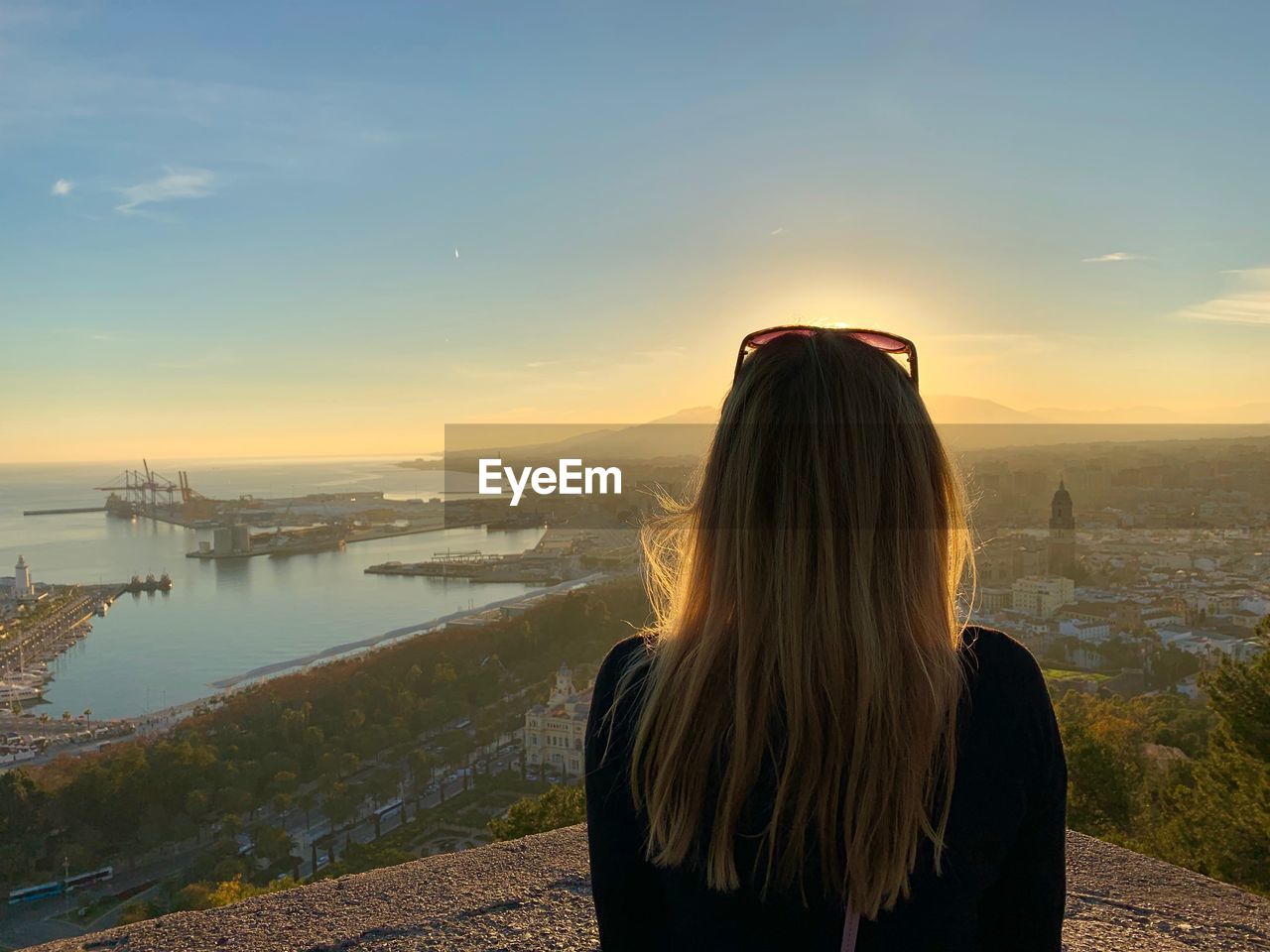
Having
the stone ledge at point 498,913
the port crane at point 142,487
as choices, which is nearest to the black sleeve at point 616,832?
the stone ledge at point 498,913

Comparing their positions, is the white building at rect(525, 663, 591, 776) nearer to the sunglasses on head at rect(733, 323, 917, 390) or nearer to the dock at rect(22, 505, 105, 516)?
the sunglasses on head at rect(733, 323, 917, 390)

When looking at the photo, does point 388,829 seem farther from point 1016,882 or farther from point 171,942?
point 1016,882

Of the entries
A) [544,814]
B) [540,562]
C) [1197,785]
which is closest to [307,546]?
[540,562]

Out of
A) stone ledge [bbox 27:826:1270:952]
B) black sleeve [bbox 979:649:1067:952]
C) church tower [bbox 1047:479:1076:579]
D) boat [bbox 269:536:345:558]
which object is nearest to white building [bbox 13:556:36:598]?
boat [bbox 269:536:345:558]

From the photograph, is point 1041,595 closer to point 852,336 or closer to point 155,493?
point 852,336

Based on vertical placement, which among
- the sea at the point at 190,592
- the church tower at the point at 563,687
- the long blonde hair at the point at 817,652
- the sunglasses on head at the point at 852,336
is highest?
the sunglasses on head at the point at 852,336

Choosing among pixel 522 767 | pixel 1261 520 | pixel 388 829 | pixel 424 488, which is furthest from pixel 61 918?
pixel 424 488

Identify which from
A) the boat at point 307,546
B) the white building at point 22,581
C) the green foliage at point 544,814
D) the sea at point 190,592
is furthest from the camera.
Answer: the boat at point 307,546

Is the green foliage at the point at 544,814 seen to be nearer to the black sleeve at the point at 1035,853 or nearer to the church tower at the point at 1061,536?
the black sleeve at the point at 1035,853
